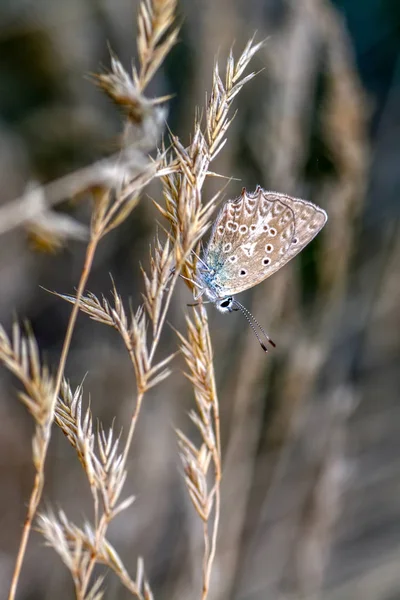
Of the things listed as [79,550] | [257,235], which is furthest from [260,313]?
[79,550]

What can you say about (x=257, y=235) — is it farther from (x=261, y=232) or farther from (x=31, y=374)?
(x=31, y=374)

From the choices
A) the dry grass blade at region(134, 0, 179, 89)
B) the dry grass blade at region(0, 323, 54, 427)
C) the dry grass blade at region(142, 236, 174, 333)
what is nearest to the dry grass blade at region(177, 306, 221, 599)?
the dry grass blade at region(142, 236, 174, 333)

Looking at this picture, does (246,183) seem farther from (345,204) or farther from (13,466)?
(13,466)

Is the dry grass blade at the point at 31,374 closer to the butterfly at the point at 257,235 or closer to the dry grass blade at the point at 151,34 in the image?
the dry grass blade at the point at 151,34

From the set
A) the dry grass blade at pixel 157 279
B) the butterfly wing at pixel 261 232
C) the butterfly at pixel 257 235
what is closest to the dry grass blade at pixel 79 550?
the dry grass blade at pixel 157 279

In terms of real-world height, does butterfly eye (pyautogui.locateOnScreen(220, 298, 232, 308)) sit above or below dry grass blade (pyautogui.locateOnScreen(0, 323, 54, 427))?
below

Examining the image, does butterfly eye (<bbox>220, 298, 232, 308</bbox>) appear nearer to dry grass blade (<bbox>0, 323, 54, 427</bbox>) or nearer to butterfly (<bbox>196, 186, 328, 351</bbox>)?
butterfly (<bbox>196, 186, 328, 351</bbox>)
